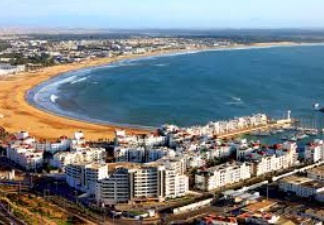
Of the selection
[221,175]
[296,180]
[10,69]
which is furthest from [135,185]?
[10,69]

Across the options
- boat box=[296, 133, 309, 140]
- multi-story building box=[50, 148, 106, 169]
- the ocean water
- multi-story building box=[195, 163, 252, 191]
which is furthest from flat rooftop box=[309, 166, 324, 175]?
the ocean water

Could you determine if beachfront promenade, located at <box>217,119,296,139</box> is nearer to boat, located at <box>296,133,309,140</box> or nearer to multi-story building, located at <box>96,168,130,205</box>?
boat, located at <box>296,133,309,140</box>

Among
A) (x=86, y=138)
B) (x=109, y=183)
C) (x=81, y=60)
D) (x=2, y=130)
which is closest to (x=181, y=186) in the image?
(x=109, y=183)

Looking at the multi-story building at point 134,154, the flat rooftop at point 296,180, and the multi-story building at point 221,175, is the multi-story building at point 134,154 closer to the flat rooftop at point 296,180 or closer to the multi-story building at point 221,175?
the multi-story building at point 221,175

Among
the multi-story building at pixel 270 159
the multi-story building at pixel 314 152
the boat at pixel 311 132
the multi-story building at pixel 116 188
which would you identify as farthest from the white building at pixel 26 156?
the boat at pixel 311 132

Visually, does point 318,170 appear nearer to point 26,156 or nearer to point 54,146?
point 54,146
